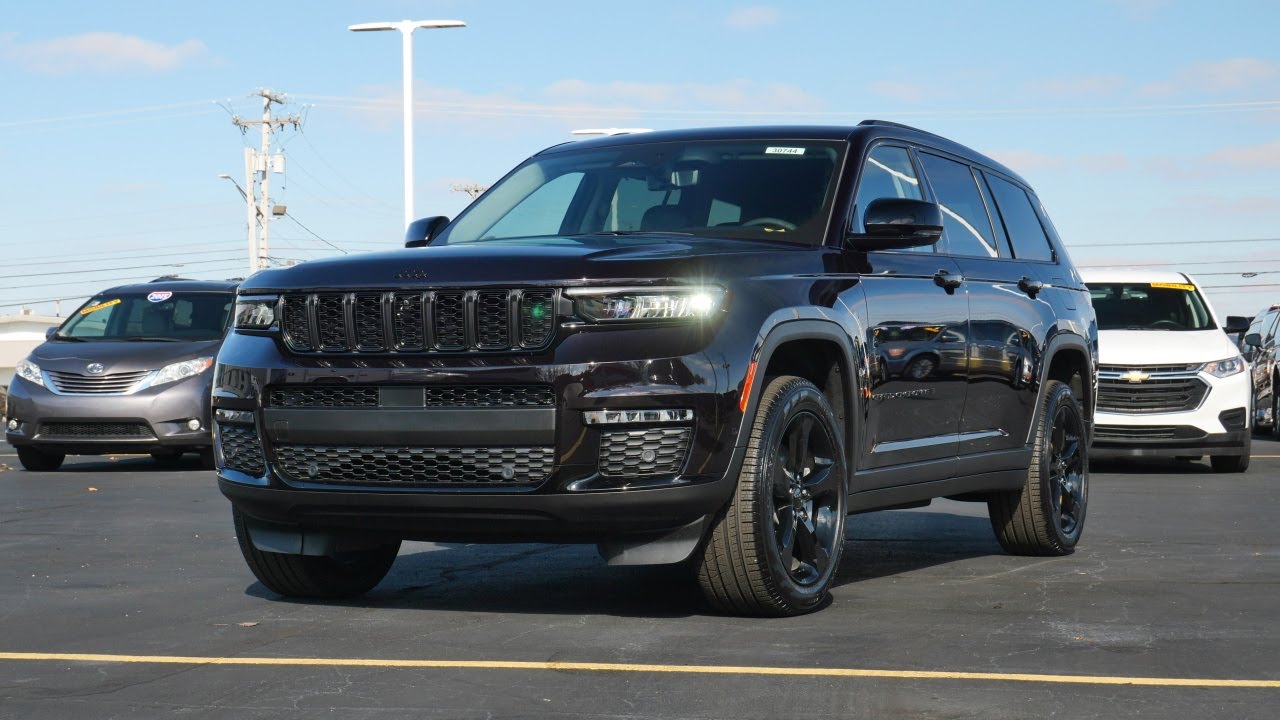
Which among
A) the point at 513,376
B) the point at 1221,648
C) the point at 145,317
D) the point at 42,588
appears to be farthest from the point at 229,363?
the point at 145,317

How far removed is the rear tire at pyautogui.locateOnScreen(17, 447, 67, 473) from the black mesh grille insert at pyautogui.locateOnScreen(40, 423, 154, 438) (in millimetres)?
548

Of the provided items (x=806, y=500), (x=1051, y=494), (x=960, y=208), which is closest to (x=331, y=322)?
(x=806, y=500)

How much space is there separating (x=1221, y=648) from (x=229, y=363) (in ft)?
11.5

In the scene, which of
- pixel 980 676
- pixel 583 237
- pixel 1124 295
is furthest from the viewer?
pixel 1124 295

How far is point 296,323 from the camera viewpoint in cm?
611

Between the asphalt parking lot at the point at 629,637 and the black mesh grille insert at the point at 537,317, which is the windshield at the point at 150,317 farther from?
the black mesh grille insert at the point at 537,317

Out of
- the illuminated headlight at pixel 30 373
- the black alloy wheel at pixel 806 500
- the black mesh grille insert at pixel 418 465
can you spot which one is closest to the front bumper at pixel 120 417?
the illuminated headlight at pixel 30 373

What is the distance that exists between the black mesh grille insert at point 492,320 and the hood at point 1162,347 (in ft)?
32.5

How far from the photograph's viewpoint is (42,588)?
7219 mm

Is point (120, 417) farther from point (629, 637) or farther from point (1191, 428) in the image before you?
point (629, 637)

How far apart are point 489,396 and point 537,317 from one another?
0.99ft

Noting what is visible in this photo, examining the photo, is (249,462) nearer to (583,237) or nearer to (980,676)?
(583,237)

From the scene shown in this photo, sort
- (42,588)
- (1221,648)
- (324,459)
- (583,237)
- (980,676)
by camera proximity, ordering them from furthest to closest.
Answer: (42,588) → (583,237) → (324,459) → (1221,648) → (980,676)

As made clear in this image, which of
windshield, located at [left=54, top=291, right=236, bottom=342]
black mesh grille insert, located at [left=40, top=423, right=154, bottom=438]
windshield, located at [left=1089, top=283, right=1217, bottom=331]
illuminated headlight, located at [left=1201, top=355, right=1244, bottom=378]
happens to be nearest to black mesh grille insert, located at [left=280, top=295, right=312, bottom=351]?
black mesh grille insert, located at [left=40, top=423, right=154, bottom=438]
